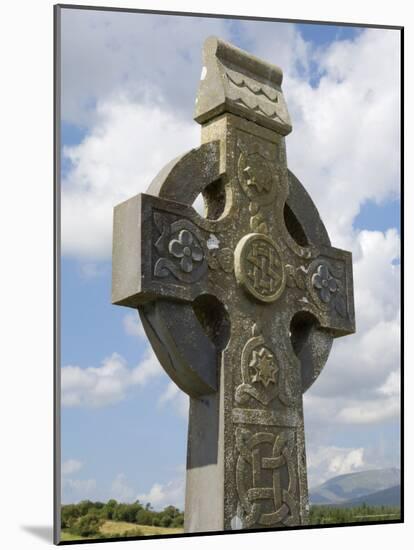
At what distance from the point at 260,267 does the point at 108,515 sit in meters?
1.88

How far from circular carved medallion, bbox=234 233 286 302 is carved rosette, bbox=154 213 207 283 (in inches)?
11.9

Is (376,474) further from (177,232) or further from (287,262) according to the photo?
(177,232)

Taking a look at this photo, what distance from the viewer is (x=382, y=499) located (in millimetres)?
7363

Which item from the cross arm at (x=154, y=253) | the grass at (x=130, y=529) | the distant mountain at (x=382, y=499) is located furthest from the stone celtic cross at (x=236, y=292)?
the distant mountain at (x=382, y=499)

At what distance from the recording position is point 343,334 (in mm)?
7441

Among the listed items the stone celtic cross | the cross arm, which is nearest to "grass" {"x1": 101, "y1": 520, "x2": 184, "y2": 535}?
the stone celtic cross

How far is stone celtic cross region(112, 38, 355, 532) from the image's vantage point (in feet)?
20.5

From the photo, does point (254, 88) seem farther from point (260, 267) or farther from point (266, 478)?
point (266, 478)

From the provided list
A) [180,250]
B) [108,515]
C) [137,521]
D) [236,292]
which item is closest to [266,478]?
[137,521]

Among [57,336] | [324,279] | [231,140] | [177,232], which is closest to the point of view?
[57,336]

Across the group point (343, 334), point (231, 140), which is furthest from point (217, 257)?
point (343, 334)

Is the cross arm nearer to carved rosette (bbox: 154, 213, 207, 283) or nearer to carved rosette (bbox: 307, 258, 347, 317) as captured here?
carved rosette (bbox: 154, 213, 207, 283)

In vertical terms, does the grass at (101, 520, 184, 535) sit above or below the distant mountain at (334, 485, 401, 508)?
below

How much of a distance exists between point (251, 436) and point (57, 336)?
55.2 inches
